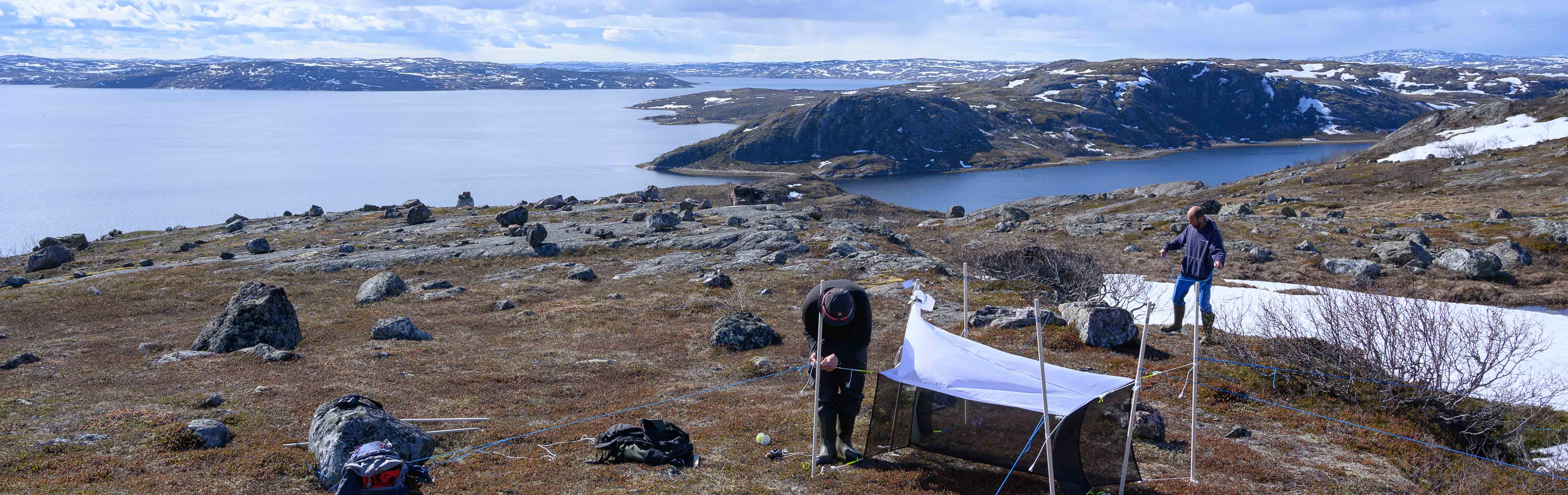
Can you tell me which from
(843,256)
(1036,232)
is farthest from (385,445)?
(1036,232)

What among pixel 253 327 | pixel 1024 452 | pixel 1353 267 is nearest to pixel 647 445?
pixel 1024 452

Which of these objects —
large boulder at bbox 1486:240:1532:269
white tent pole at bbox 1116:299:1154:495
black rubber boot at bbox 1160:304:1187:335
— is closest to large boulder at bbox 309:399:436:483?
white tent pole at bbox 1116:299:1154:495

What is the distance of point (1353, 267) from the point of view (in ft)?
99.0

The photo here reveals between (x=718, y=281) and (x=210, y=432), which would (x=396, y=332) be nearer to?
(x=210, y=432)

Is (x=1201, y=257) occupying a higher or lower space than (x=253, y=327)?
higher

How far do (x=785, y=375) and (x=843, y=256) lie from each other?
19.4m

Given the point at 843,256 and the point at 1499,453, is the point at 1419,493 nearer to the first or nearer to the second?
the point at 1499,453

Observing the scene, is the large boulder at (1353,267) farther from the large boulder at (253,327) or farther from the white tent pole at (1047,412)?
the large boulder at (253,327)

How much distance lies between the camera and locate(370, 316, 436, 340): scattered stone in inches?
809

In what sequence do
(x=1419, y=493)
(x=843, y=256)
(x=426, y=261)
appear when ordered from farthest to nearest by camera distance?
(x=426, y=261) → (x=843, y=256) → (x=1419, y=493)

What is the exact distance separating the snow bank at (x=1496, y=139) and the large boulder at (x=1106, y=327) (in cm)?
9446

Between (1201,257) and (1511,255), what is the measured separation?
24.3m

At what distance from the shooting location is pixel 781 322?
74.8ft

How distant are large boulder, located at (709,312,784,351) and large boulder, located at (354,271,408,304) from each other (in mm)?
15588
